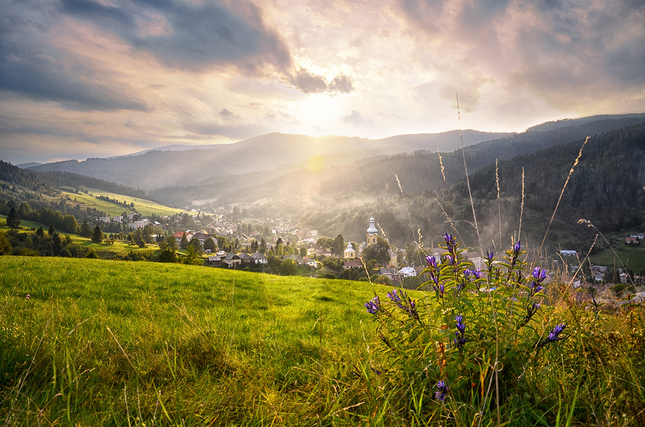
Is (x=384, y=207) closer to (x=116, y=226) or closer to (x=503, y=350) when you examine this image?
(x=116, y=226)

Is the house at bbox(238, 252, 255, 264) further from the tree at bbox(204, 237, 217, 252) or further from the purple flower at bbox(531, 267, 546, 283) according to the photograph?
the purple flower at bbox(531, 267, 546, 283)

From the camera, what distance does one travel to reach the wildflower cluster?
186cm

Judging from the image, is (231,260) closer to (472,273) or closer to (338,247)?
(338,247)

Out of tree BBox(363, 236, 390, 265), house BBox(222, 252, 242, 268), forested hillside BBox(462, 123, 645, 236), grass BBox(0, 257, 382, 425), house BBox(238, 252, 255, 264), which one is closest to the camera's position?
grass BBox(0, 257, 382, 425)

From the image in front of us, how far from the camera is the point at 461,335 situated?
175 cm

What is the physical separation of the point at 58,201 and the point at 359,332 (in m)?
→ 210

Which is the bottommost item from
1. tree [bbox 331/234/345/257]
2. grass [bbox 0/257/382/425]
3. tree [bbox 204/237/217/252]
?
tree [bbox 331/234/345/257]

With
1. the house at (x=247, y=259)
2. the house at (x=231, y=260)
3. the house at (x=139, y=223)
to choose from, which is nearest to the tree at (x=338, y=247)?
the house at (x=247, y=259)

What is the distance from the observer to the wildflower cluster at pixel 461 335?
73.3 inches

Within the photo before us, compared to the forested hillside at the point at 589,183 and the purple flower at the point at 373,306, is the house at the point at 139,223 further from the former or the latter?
the forested hillside at the point at 589,183

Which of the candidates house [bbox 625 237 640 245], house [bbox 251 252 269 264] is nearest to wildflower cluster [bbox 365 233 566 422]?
house [bbox 251 252 269 264]

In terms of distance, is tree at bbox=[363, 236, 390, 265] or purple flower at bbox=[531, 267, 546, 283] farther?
tree at bbox=[363, 236, 390, 265]

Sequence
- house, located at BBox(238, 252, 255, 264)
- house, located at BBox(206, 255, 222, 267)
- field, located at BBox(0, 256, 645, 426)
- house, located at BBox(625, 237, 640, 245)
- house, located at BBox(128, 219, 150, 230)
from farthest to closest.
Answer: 1. house, located at BBox(128, 219, 150, 230)
2. house, located at BBox(625, 237, 640, 245)
3. house, located at BBox(206, 255, 222, 267)
4. house, located at BBox(238, 252, 255, 264)
5. field, located at BBox(0, 256, 645, 426)

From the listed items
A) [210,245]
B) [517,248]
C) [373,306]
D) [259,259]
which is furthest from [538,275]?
[210,245]
